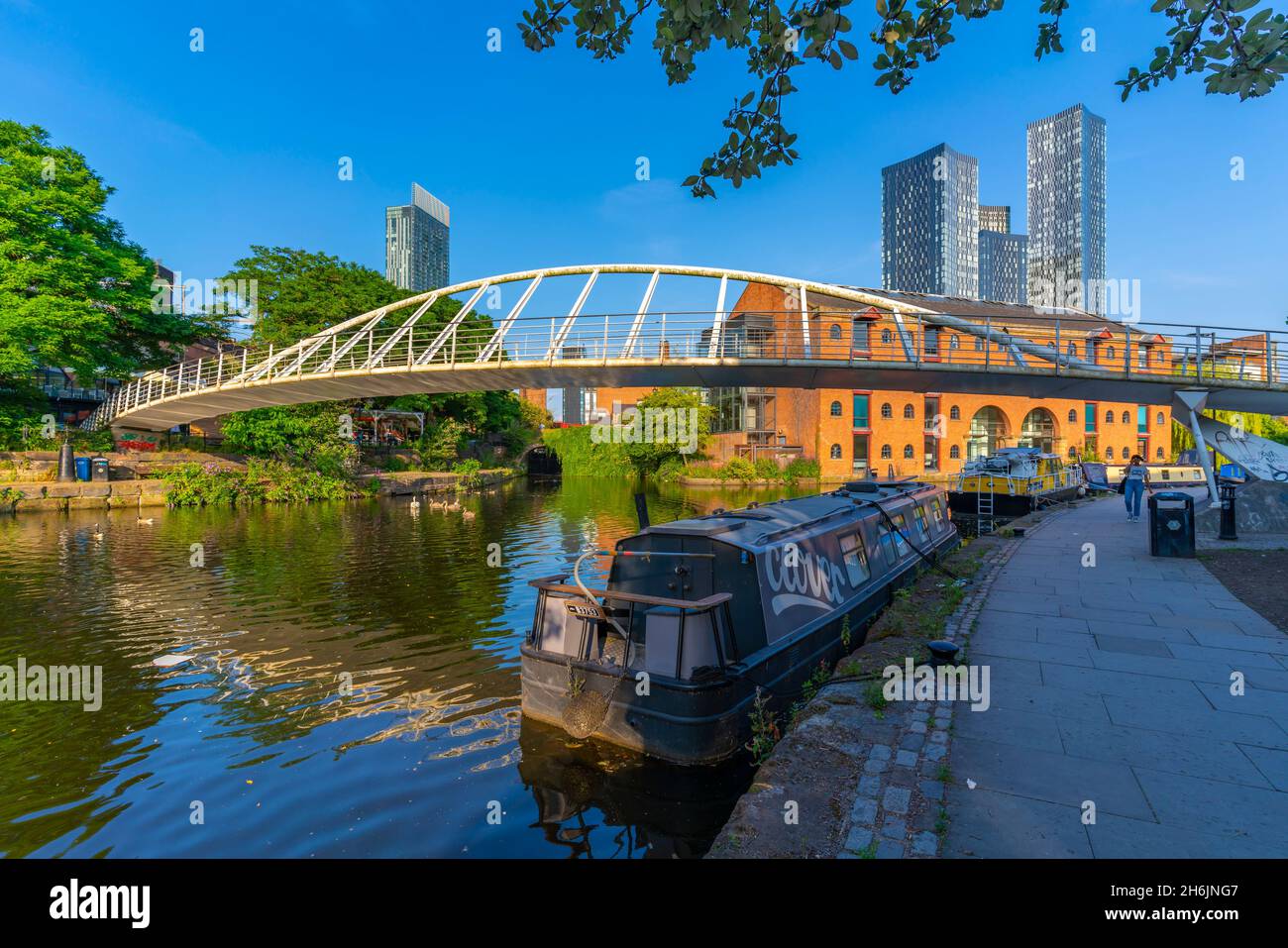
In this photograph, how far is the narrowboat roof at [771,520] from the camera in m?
6.59

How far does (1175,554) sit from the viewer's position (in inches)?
463

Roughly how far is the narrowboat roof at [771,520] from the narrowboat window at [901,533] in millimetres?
417

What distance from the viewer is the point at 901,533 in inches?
444

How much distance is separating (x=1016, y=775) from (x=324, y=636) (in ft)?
30.7

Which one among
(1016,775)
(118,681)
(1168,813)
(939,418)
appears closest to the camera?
(1168,813)

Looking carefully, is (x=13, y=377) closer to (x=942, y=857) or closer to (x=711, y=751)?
(x=711, y=751)

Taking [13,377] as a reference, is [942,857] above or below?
below

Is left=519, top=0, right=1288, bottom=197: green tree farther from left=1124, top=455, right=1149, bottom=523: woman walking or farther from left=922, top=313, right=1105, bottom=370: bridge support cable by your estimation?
left=1124, top=455, right=1149, bottom=523: woman walking

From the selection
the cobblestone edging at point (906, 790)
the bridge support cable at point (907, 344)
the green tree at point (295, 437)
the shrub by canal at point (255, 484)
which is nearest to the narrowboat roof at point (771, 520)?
the cobblestone edging at point (906, 790)

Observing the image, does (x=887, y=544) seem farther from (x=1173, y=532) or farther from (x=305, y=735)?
(x=305, y=735)

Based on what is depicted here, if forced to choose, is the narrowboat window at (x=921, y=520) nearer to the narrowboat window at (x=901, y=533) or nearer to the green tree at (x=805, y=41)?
the narrowboat window at (x=901, y=533)

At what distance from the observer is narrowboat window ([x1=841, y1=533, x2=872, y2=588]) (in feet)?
28.8

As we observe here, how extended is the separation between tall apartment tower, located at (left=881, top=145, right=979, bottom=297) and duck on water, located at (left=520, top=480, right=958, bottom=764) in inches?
7705
